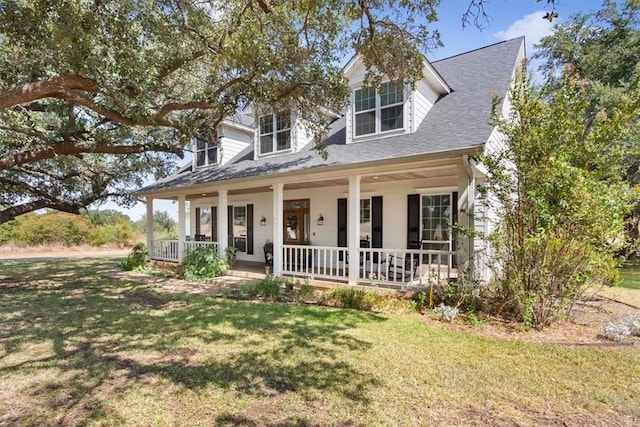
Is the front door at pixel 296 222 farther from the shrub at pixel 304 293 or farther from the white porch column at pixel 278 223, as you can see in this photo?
the shrub at pixel 304 293

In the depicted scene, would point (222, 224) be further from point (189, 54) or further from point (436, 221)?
point (436, 221)

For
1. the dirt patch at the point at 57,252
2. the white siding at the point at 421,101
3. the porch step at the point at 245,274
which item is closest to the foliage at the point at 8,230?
the dirt patch at the point at 57,252

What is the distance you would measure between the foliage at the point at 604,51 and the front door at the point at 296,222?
10936mm

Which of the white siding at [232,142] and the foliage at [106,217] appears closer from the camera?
the white siding at [232,142]

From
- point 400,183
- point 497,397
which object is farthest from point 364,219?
point 497,397

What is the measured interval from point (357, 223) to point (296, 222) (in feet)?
16.3

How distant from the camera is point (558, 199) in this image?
5.18 meters

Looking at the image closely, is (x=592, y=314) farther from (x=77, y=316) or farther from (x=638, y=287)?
(x=77, y=316)

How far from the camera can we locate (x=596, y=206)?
199 inches

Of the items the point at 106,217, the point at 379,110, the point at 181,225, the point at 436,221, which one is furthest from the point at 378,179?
the point at 106,217

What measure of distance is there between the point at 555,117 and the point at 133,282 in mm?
11478

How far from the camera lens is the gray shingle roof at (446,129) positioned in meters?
7.11

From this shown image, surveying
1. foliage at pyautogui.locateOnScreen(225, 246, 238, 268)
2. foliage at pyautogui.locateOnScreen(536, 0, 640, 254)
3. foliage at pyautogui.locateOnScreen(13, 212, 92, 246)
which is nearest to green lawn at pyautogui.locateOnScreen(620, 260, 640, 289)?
foliage at pyautogui.locateOnScreen(536, 0, 640, 254)

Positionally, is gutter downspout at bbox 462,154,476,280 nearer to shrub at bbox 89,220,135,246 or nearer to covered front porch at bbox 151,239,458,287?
covered front porch at bbox 151,239,458,287
